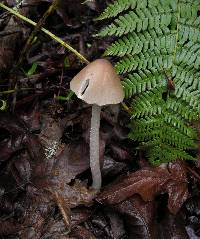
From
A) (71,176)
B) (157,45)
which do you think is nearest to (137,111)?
(157,45)

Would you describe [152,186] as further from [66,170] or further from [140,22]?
[140,22]

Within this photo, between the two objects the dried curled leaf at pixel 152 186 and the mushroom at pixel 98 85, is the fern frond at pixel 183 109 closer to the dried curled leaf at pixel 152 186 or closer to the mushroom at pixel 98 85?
the dried curled leaf at pixel 152 186

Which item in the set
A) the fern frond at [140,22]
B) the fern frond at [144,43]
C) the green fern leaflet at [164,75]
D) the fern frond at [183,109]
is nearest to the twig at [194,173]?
the green fern leaflet at [164,75]

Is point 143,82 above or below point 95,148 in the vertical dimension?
above

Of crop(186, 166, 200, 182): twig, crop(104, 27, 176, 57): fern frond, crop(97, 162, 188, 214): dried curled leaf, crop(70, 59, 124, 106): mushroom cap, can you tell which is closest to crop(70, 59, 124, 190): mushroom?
crop(70, 59, 124, 106): mushroom cap

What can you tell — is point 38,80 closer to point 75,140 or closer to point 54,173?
point 75,140

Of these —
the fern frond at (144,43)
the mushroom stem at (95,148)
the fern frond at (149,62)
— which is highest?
the fern frond at (144,43)

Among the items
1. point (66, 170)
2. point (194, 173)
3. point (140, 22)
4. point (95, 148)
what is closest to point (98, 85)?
point (95, 148)
